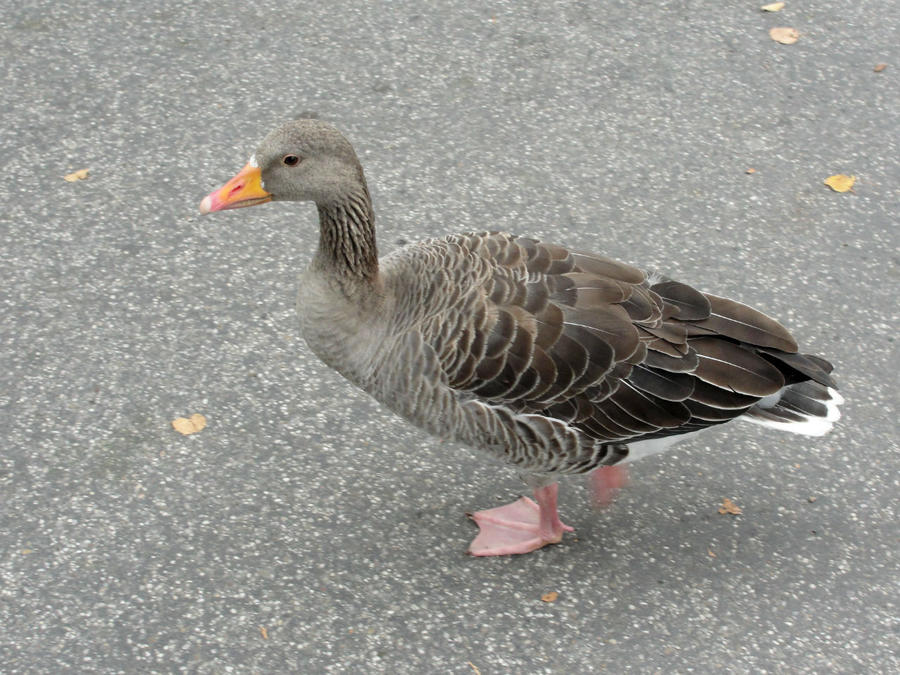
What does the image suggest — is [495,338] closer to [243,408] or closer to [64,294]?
[243,408]

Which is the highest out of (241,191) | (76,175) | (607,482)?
(241,191)

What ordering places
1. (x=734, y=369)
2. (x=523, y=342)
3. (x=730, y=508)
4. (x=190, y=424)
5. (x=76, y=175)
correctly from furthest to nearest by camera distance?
(x=76, y=175) → (x=190, y=424) → (x=730, y=508) → (x=734, y=369) → (x=523, y=342)

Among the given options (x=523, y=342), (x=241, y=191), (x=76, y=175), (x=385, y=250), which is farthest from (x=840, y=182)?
(x=76, y=175)

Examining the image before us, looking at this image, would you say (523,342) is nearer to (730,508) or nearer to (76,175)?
(730,508)

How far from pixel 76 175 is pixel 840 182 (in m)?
3.49

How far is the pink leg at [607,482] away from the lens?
11.6 feet

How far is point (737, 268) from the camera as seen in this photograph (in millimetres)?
4406

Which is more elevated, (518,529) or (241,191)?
(241,191)

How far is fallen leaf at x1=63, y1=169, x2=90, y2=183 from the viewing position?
4.53 m

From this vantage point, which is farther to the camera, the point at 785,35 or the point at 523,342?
the point at 785,35

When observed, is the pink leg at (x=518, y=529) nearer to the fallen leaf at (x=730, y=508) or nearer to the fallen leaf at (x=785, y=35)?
the fallen leaf at (x=730, y=508)

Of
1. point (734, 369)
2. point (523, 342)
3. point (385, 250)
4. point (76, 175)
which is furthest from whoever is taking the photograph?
point (76, 175)

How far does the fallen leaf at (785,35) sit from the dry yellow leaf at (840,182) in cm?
103

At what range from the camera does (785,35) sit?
5.54 metres
